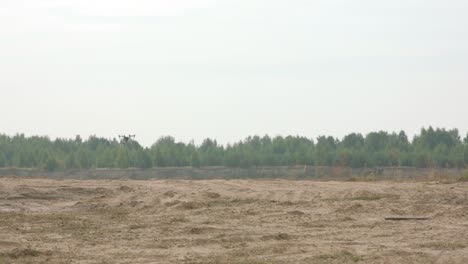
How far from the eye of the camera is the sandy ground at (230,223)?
9.99 meters

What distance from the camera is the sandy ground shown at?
9.99m

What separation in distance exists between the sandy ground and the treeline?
17670 mm

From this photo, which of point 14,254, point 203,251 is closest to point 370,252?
point 203,251

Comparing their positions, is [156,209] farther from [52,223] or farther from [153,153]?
[153,153]

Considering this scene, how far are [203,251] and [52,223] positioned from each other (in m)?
5.03

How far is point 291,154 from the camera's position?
42.9 metres

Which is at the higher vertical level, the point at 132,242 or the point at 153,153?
the point at 153,153

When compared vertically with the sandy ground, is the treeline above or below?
above

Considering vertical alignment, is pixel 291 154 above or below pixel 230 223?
above

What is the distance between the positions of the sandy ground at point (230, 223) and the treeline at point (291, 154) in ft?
58.0

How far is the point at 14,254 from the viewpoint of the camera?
10320 mm

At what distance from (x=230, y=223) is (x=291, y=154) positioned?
97.7 feet

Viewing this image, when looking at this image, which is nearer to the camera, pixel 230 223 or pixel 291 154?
pixel 230 223

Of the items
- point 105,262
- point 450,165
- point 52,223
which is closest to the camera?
point 105,262
